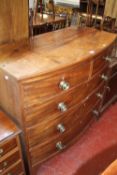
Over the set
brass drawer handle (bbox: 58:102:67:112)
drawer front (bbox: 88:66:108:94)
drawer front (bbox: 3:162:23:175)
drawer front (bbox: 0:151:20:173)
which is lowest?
drawer front (bbox: 3:162:23:175)

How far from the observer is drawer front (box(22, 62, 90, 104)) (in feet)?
2.97

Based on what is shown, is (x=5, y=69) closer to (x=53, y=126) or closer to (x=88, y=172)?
(x=53, y=126)

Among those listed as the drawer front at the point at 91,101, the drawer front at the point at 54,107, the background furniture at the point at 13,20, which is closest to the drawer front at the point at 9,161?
the drawer front at the point at 54,107

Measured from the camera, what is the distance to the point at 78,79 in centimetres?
116

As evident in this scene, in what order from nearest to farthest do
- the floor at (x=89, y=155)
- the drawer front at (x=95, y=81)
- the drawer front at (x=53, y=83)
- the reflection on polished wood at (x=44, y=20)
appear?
the drawer front at (x=53, y=83)
the drawer front at (x=95, y=81)
the floor at (x=89, y=155)
the reflection on polished wood at (x=44, y=20)

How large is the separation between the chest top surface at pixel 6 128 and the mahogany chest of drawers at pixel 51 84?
4 cm

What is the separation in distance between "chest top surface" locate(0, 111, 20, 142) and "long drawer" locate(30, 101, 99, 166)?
0.24 m

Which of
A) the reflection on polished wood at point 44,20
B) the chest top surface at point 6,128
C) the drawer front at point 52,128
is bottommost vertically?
the drawer front at point 52,128

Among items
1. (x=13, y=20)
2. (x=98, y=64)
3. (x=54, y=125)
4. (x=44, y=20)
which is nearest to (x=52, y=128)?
(x=54, y=125)

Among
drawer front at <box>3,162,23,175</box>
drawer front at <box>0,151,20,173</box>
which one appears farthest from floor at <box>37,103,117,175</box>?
drawer front at <box>0,151,20,173</box>

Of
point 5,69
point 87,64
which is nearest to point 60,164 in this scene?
point 87,64

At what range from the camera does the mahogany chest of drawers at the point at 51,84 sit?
919 millimetres

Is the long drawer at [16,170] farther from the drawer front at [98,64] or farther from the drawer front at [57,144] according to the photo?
the drawer front at [98,64]

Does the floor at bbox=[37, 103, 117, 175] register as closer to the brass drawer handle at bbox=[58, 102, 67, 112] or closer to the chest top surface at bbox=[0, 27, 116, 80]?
the brass drawer handle at bbox=[58, 102, 67, 112]
